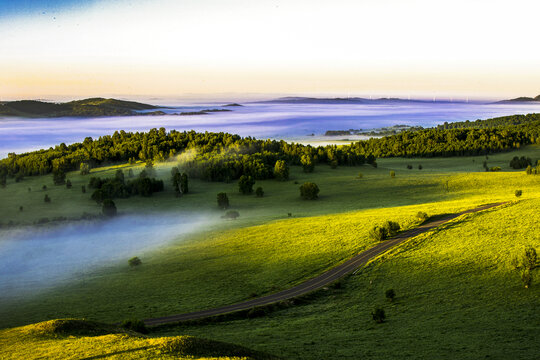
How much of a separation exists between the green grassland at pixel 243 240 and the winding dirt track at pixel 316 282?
121 centimetres

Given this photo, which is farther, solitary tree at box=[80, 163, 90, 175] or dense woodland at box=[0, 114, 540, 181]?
solitary tree at box=[80, 163, 90, 175]

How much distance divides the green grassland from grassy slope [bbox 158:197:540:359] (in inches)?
263

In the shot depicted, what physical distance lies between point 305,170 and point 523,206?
86.7 metres

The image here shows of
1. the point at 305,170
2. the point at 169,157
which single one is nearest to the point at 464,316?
the point at 305,170

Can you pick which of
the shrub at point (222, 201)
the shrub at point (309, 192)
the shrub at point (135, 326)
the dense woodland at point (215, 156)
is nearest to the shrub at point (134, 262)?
the shrub at point (135, 326)

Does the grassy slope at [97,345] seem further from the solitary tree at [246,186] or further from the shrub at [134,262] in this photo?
the solitary tree at [246,186]

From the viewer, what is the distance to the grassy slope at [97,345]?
67.4 ft

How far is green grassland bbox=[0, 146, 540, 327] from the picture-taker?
137ft

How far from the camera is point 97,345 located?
2312cm

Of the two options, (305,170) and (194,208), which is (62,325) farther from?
(305,170)

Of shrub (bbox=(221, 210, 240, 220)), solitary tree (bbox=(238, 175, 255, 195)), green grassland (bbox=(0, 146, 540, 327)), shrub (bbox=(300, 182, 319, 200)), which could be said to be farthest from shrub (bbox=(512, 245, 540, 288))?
solitary tree (bbox=(238, 175, 255, 195))

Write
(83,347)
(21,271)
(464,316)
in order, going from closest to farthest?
(83,347)
(464,316)
(21,271)

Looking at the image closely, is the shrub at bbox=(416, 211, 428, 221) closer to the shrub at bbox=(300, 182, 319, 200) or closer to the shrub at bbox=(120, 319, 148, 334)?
the shrub at bbox=(300, 182, 319, 200)

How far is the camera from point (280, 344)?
27516mm
